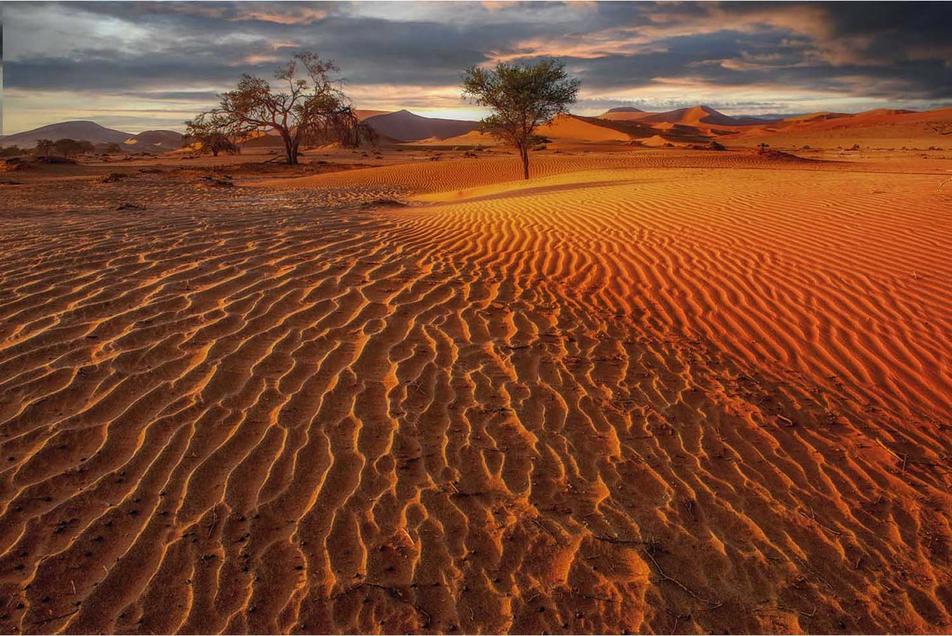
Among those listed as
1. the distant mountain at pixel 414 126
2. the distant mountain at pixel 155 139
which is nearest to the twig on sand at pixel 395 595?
the distant mountain at pixel 155 139

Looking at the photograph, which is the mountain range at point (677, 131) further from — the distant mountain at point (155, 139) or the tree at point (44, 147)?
the tree at point (44, 147)

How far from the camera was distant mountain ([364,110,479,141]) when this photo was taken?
12000 centimetres

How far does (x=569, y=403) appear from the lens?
4.23 metres

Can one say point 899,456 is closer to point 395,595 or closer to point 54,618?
point 395,595

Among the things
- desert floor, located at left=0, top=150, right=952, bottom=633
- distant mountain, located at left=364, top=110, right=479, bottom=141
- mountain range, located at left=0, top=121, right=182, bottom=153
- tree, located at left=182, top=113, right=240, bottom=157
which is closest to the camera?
desert floor, located at left=0, top=150, right=952, bottom=633

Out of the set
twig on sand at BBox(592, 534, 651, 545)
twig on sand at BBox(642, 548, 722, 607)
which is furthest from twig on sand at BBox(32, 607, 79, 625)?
twig on sand at BBox(642, 548, 722, 607)

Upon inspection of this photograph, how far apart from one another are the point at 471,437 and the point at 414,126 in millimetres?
135582

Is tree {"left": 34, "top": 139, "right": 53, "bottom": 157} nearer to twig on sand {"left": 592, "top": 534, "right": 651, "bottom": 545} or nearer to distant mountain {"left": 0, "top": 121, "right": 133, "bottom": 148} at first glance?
twig on sand {"left": 592, "top": 534, "right": 651, "bottom": 545}

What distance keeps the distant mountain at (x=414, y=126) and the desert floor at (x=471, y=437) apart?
11383 centimetres

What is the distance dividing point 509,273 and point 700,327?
7.50 feet

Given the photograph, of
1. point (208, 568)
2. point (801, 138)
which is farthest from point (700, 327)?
point (801, 138)

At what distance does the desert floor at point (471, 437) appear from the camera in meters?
2.63

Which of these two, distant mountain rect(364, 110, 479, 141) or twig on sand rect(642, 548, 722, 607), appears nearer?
twig on sand rect(642, 548, 722, 607)

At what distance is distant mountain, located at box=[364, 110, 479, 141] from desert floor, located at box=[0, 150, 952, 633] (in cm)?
11383
